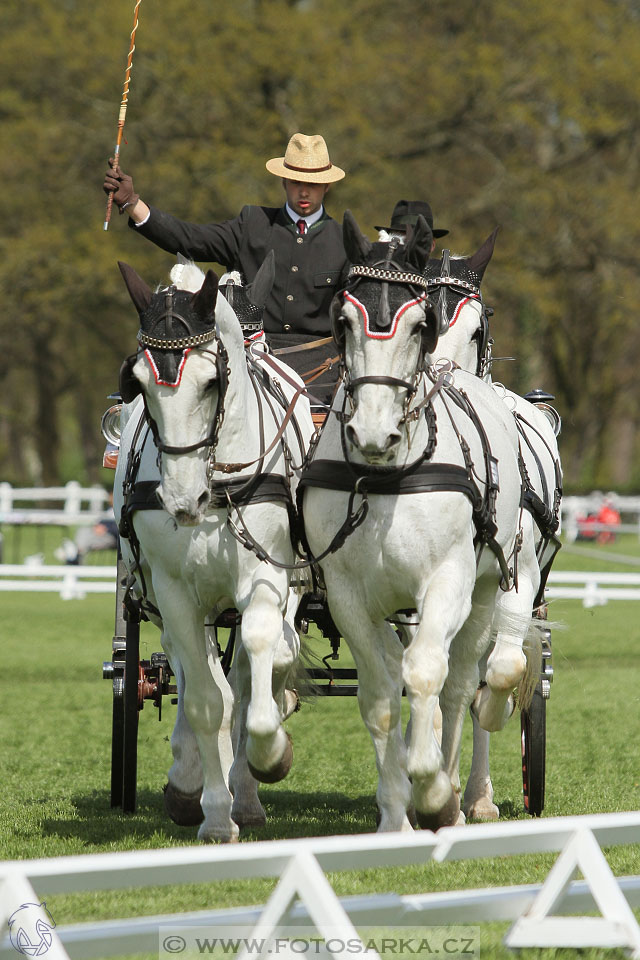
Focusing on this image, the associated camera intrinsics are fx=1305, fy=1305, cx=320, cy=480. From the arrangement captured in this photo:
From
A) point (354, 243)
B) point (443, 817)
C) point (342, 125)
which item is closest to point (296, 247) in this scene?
point (354, 243)

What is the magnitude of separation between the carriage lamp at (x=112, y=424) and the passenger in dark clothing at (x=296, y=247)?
956 mm

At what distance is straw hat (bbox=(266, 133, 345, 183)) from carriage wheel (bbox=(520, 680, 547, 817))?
276 cm

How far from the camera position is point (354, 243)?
15.8 feet

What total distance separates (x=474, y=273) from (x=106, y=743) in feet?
14.2

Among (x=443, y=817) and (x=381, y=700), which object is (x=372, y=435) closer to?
(x=381, y=700)

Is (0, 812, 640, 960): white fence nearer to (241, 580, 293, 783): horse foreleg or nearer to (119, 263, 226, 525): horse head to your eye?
(241, 580, 293, 783): horse foreleg

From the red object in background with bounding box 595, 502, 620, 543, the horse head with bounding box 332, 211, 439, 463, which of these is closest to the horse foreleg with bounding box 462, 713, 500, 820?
the horse head with bounding box 332, 211, 439, 463

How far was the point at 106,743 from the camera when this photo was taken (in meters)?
9.01

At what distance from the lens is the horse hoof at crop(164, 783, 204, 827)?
5.90 m

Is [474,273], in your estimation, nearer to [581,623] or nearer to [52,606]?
[581,623]

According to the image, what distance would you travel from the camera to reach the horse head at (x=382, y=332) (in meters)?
4.52

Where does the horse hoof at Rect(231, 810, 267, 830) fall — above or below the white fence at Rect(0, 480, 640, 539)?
above

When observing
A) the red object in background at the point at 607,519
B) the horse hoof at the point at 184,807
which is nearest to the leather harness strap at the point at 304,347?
the horse hoof at the point at 184,807

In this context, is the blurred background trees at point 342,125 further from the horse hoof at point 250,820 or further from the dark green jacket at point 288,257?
the horse hoof at point 250,820
